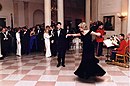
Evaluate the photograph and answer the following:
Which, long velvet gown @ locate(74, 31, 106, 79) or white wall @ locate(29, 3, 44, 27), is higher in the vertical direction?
white wall @ locate(29, 3, 44, 27)

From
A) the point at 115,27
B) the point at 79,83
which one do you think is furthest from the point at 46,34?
the point at 115,27

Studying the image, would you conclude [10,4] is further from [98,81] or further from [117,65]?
[98,81]

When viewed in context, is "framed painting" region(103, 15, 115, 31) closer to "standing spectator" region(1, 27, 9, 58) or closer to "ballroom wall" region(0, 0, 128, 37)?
"ballroom wall" region(0, 0, 128, 37)

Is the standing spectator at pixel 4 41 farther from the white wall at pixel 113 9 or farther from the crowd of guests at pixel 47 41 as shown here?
the white wall at pixel 113 9

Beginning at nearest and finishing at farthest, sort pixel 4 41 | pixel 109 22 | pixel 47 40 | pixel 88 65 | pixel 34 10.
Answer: pixel 88 65 < pixel 47 40 < pixel 4 41 < pixel 109 22 < pixel 34 10

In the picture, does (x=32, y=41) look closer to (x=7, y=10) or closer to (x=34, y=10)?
(x=7, y=10)

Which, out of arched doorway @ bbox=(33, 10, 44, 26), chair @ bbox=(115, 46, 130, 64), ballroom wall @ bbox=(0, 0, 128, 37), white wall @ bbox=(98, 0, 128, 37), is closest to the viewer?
chair @ bbox=(115, 46, 130, 64)

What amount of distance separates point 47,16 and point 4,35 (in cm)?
257

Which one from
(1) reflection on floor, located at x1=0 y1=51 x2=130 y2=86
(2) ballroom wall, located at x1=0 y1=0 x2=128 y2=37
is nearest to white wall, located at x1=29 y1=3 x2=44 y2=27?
(2) ballroom wall, located at x1=0 y1=0 x2=128 y2=37

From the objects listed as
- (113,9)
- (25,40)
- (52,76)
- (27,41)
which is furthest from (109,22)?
(52,76)

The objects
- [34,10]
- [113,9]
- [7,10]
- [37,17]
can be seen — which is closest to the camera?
[113,9]

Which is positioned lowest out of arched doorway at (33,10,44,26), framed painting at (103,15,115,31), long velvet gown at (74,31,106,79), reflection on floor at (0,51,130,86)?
reflection on floor at (0,51,130,86)

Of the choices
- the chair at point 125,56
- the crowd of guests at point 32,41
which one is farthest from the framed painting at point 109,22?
the chair at point 125,56

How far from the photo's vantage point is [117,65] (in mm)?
7441
